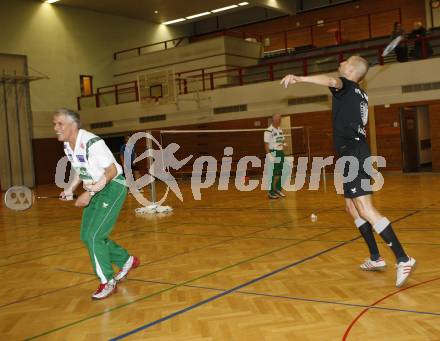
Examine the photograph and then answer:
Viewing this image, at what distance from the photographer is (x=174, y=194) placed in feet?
56.8

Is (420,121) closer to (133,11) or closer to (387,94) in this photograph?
(387,94)

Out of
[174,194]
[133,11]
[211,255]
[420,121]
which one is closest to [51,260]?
[211,255]

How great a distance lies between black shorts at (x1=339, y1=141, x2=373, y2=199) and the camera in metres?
4.90

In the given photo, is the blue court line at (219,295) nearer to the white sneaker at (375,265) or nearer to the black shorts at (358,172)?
the white sneaker at (375,265)

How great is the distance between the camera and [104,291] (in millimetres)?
5082

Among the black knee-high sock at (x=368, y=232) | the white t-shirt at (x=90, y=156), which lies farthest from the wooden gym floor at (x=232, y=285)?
the white t-shirt at (x=90, y=156)

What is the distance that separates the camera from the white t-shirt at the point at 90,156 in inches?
189

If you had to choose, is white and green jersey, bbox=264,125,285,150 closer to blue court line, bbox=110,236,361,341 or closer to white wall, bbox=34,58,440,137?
blue court line, bbox=110,236,361,341

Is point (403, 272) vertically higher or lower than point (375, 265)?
higher

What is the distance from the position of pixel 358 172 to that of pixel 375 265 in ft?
3.85

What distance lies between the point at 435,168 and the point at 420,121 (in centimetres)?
289

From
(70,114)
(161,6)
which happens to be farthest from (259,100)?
(70,114)

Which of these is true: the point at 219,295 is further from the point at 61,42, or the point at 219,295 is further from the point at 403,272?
the point at 61,42

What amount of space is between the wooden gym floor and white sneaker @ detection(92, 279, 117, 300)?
0.32ft
